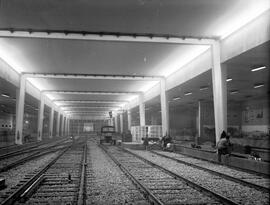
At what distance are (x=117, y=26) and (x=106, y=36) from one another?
51.4 inches

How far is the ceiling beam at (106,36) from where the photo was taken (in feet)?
51.3

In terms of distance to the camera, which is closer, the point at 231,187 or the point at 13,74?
the point at 231,187

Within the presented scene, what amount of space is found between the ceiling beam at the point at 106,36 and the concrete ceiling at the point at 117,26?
1.27ft

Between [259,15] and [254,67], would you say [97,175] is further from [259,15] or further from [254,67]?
[254,67]

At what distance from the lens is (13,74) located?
25484mm

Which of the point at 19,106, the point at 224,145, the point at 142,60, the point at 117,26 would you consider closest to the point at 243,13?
the point at 117,26

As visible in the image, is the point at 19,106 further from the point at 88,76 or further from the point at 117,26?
the point at 117,26

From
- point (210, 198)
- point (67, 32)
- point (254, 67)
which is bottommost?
point (210, 198)

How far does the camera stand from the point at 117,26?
592 inches

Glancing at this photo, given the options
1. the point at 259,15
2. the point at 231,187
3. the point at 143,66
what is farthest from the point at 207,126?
the point at 231,187

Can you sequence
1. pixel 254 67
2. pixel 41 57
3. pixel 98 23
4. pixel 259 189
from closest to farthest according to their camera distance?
pixel 259 189
pixel 98 23
pixel 254 67
pixel 41 57

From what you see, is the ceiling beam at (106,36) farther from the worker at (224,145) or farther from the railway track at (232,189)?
the railway track at (232,189)

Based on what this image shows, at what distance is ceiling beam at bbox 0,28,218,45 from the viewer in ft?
51.3

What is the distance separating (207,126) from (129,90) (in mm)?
13009
